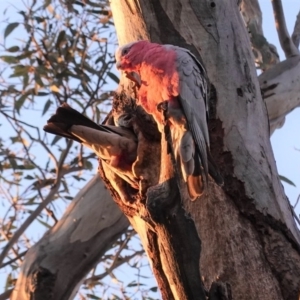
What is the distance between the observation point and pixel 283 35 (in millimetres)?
2314

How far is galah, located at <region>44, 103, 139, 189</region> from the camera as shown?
149 cm

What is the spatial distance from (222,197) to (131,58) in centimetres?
42

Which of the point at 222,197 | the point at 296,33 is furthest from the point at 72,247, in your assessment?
the point at 296,33

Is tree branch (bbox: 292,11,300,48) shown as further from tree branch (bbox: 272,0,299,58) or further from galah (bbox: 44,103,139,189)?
galah (bbox: 44,103,139,189)

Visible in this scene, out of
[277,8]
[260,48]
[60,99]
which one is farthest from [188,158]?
[60,99]

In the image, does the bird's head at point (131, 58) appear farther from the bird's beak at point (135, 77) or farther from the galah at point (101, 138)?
the galah at point (101, 138)

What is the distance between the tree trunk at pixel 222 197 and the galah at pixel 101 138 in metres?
0.04

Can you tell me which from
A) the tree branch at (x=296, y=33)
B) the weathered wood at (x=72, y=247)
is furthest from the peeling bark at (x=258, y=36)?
the weathered wood at (x=72, y=247)

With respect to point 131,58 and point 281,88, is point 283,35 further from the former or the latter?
point 131,58

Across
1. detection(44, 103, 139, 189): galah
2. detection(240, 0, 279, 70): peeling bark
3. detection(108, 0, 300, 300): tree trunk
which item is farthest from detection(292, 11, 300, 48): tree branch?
detection(44, 103, 139, 189): galah

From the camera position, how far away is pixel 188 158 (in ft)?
4.18

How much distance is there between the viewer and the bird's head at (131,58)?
5.20ft

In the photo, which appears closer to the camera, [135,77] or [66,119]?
[66,119]

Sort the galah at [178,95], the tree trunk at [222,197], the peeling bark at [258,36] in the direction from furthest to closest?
the peeling bark at [258,36]
the galah at [178,95]
the tree trunk at [222,197]
